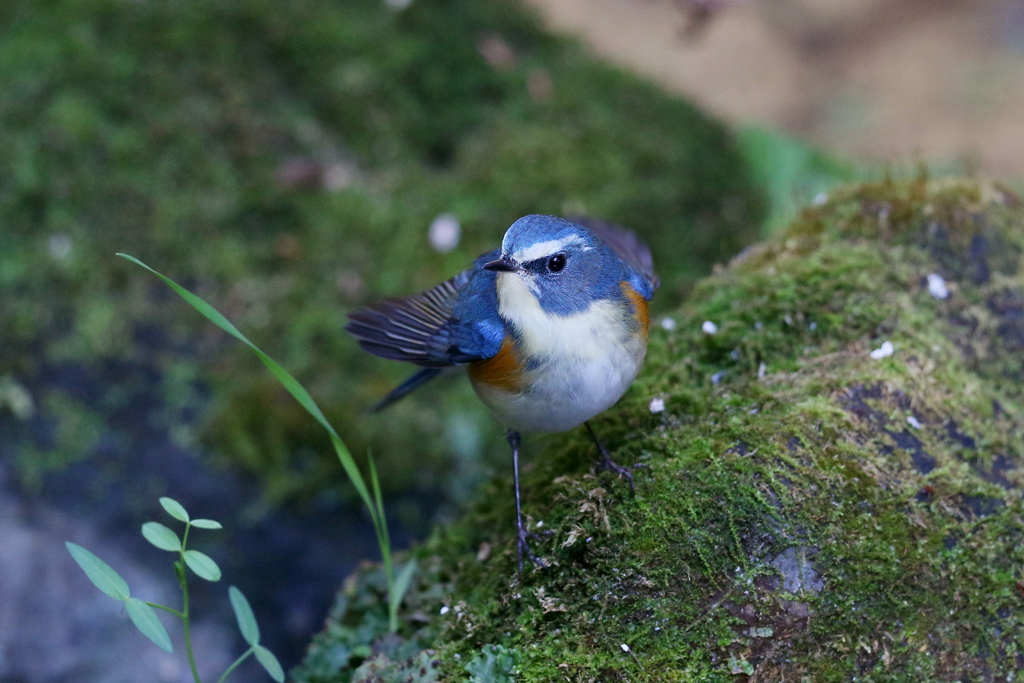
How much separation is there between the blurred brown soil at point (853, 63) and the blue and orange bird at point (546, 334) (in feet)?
25.7

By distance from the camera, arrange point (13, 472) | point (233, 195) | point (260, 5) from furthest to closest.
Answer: point (260, 5), point (233, 195), point (13, 472)

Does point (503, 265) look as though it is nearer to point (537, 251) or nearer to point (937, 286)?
point (537, 251)

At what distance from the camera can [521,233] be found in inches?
109

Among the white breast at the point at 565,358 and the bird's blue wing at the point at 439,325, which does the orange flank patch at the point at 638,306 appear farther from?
the bird's blue wing at the point at 439,325

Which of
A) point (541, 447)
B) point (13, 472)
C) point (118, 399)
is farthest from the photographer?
point (118, 399)

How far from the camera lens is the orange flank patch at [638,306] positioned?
299 centimetres

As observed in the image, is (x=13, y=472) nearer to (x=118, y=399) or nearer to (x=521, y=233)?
(x=118, y=399)

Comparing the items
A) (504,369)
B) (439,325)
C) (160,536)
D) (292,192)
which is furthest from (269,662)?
(292,192)

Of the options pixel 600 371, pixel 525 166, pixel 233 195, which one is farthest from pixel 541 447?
pixel 233 195

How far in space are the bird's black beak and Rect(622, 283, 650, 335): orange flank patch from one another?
1.58ft

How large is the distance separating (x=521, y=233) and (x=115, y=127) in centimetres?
417

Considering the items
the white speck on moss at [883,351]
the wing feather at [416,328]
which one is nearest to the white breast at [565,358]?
the wing feather at [416,328]

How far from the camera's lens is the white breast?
9.03 feet

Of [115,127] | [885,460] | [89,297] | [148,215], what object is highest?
[885,460]
